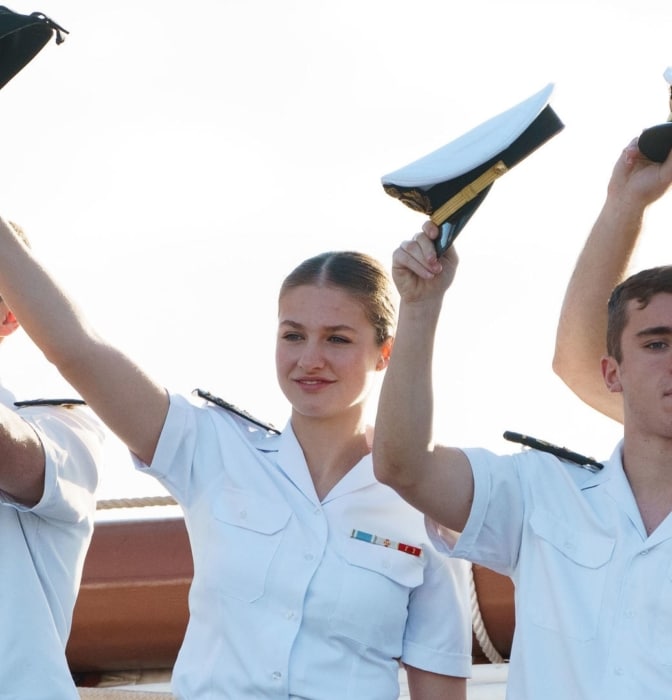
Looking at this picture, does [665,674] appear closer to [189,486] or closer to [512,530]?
[512,530]

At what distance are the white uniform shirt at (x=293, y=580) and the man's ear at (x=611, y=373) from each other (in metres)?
0.48

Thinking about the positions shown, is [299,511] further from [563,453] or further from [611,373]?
[611,373]

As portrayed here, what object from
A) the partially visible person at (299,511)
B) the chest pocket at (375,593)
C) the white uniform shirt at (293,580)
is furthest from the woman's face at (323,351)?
the chest pocket at (375,593)

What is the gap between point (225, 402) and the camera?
10.2 ft

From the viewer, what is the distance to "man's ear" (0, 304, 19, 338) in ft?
9.99

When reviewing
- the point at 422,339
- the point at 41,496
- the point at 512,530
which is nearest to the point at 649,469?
the point at 512,530

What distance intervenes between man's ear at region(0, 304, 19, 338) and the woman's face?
54cm

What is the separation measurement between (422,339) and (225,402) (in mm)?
602

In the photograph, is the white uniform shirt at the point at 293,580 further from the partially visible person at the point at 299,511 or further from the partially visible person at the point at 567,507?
the partially visible person at the point at 567,507

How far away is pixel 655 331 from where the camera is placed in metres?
2.75

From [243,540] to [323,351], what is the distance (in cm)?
40

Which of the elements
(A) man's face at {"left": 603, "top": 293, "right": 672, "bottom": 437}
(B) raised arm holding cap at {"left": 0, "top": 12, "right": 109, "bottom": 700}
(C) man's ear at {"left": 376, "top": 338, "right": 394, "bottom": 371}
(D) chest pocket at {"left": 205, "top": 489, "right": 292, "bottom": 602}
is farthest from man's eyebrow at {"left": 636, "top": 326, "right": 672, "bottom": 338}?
(B) raised arm holding cap at {"left": 0, "top": 12, "right": 109, "bottom": 700}

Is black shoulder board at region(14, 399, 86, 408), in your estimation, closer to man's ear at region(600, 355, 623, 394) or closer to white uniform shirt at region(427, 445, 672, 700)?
white uniform shirt at region(427, 445, 672, 700)

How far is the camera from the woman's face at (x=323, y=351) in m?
2.99
